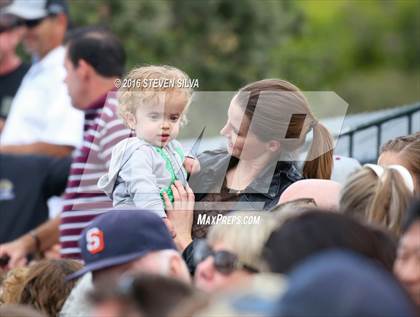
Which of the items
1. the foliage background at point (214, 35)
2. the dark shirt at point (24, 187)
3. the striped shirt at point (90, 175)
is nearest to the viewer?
the striped shirt at point (90, 175)

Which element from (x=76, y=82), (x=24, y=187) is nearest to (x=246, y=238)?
(x=76, y=82)

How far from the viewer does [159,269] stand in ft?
12.8

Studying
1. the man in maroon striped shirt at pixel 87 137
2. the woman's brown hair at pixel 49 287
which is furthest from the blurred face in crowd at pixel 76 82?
the woman's brown hair at pixel 49 287

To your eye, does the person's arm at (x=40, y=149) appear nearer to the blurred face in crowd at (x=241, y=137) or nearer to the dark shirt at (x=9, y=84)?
the dark shirt at (x=9, y=84)

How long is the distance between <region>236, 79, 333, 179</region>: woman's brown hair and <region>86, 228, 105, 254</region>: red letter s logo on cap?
1145mm

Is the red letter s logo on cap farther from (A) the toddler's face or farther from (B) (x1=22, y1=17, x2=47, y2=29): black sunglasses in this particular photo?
(B) (x1=22, y1=17, x2=47, y2=29): black sunglasses

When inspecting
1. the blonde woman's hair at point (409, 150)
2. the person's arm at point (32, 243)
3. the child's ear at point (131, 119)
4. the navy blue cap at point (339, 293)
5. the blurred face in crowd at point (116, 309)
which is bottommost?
the person's arm at point (32, 243)

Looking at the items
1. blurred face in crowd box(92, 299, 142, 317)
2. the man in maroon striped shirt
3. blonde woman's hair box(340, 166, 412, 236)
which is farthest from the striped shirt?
blurred face in crowd box(92, 299, 142, 317)

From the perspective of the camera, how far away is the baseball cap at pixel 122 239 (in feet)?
13.0

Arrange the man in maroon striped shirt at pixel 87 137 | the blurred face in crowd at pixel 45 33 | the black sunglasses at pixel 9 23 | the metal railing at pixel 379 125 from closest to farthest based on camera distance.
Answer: the man in maroon striped shirt at pixel 87 137 < the metal railing at pixel 379 125 < the blurred face in crowd at pixel 45 33 < the black sunglasses at pixel 9 23

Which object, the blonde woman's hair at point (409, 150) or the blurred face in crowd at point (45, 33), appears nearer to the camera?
the blonde woman's hair at point (409, 150)

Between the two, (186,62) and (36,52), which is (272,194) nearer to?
(36,52)

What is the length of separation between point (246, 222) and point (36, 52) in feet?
15.2

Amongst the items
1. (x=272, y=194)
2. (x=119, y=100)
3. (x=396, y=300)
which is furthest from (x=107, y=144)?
(x=396, y=300)
